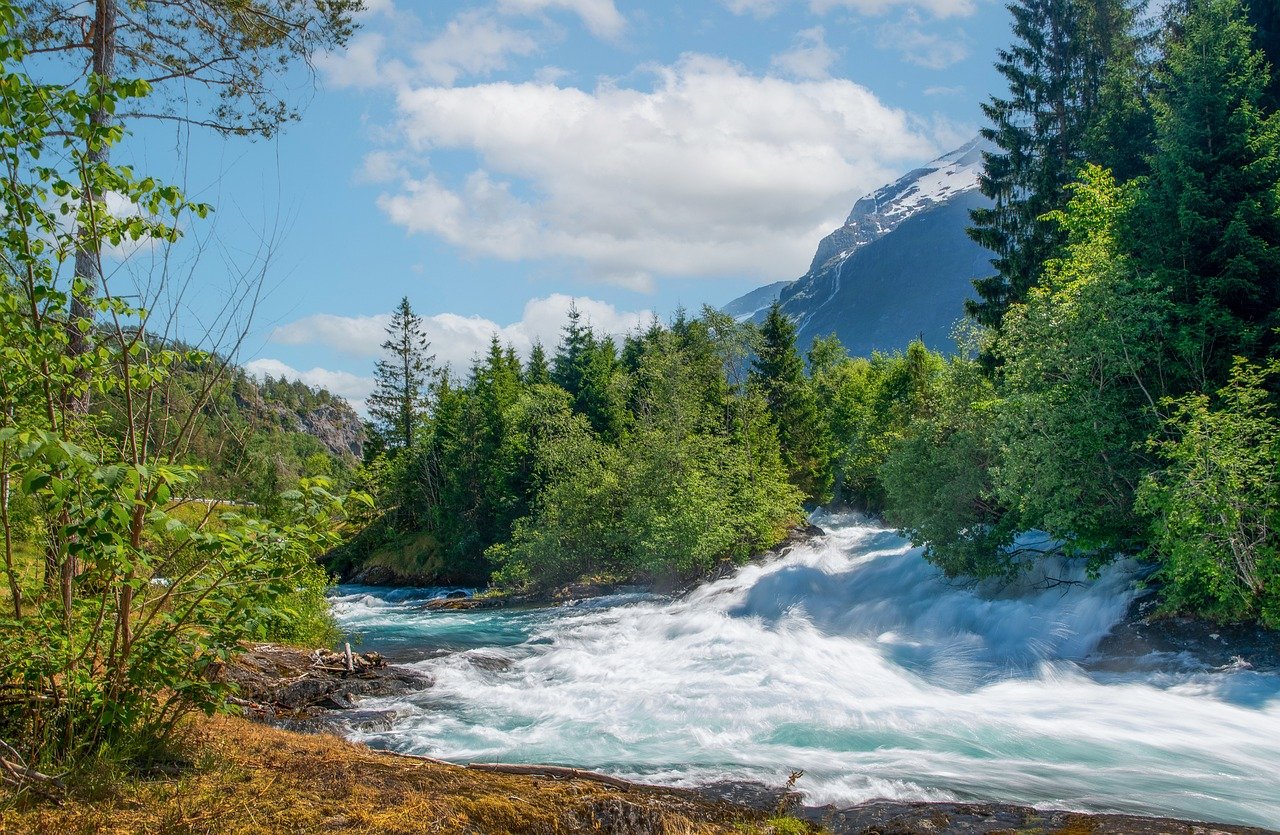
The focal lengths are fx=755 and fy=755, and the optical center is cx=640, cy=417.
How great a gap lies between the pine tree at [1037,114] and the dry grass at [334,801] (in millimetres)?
26616

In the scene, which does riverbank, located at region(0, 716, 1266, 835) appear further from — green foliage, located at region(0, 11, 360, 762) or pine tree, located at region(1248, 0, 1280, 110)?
A: pine tree, located at region(1248, 0, 1280, 110)

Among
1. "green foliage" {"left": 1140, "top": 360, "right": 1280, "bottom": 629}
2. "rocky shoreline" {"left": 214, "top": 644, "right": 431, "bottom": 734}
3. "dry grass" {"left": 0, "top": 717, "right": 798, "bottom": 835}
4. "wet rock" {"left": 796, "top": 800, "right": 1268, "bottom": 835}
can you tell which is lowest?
"wet rock" {"left": 796, "top": 800, "right": 1268, "bottom": 835}

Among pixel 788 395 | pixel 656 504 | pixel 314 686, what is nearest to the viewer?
pixel 314 686

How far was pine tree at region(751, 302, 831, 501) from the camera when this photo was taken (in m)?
52.6

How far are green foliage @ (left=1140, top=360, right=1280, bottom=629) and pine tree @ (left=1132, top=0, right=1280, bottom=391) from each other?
2341 millimetres

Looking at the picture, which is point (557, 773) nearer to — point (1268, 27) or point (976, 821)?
point (976, 821)

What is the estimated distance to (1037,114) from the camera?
2936cm

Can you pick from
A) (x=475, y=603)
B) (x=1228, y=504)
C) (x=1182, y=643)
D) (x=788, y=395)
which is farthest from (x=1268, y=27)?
(x=475, y=603)

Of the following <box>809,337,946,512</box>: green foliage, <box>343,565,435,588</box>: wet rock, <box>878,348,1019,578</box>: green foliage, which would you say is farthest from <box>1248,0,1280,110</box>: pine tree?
<box>343,565,435,588</box>: wet rock

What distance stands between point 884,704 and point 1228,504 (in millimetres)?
7062

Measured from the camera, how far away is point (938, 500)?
21.7 meters

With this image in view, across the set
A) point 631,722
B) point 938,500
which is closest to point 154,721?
point 631,722

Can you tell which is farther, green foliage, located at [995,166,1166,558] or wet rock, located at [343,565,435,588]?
wet rock, located at [343,565,435,588]

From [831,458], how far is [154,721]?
175 feet
